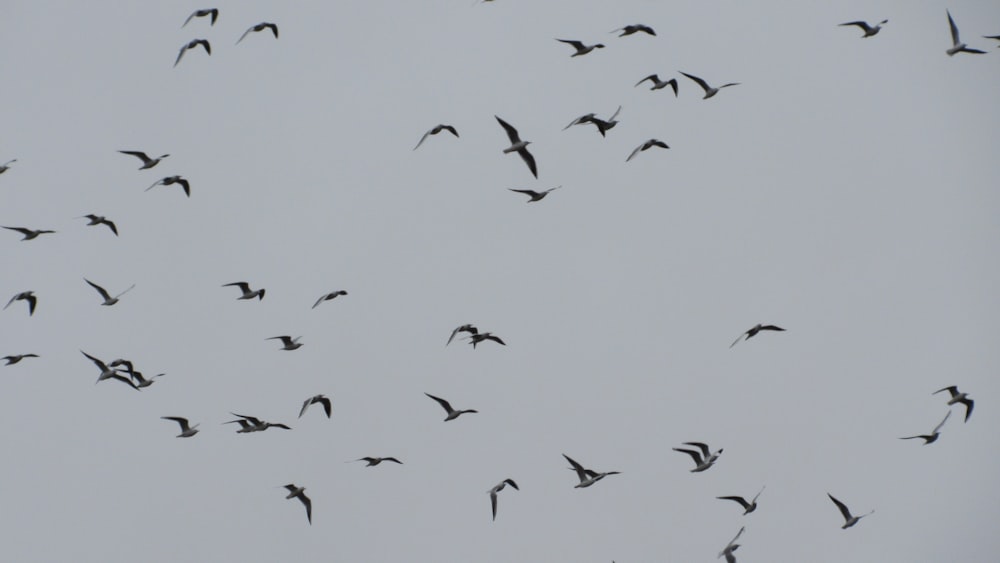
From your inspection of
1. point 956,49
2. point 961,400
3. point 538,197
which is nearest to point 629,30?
point 538,197

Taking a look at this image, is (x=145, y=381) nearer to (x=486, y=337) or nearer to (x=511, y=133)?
(x=486, y=337)

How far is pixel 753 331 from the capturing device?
50.1 m

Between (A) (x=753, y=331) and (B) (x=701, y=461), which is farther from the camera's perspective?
(A) (x=753, y=331)

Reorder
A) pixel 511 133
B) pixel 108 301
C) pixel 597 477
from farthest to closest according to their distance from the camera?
pixel 108 301 → pixel 597 477 → pixel 511 133

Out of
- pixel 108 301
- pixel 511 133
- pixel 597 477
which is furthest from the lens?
pixel 108 301

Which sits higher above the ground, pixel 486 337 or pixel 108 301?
pixel 108 301

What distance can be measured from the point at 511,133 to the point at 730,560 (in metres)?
18.9

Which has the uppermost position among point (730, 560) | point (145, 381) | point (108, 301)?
point (108, 301)

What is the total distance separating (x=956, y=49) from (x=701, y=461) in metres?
16.7

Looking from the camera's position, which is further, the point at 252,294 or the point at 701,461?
the point at 252,294

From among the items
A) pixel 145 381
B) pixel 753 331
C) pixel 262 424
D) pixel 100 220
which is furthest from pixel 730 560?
pixel 100 220

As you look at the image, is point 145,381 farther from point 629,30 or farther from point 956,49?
point 956,49

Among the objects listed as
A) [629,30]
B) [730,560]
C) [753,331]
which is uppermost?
[629,30]

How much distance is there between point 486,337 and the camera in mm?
48156
